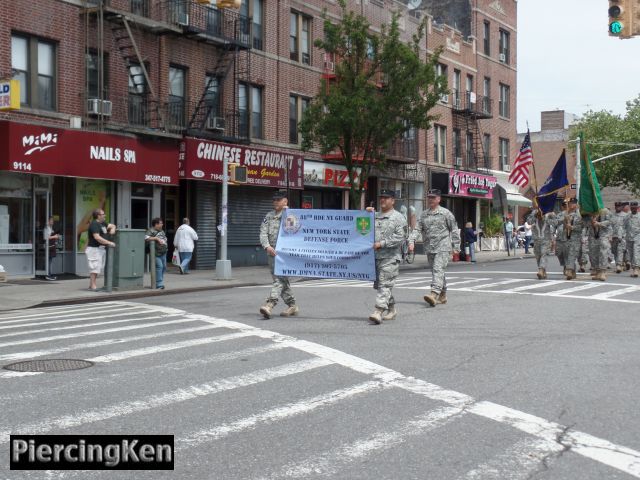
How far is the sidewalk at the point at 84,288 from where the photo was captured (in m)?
16.2

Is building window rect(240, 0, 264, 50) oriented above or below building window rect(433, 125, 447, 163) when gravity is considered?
above

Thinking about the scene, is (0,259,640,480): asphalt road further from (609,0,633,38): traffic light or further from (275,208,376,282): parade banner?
(609,0,633,38): traffic light

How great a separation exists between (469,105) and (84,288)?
2830 cm

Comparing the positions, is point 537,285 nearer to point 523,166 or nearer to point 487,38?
point 523,166

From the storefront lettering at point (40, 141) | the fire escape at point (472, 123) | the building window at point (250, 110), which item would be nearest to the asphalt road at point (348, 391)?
the storefront lettering at point (40, 141)

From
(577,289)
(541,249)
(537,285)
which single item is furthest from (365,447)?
(541,249)

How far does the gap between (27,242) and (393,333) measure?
13.8 m

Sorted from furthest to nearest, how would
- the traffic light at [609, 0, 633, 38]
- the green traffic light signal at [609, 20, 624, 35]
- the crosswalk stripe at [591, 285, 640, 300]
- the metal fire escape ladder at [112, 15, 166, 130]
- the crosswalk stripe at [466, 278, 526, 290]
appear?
the metal fire escape ladder at [112, 15, 166, 130]
the crosswalk stripe at [466, 278, 526, 290]
the crosswalk stripe at [591, 285, 640, 300]
the green traffic light signal at [609, 20, 624, 35]
the traffic light at [609, 0, 633, 38]

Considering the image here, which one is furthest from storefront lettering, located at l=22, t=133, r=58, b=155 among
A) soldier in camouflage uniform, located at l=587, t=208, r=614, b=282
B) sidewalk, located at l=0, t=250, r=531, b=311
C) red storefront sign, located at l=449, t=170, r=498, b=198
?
red storefront sign, located at l=449, t=170, r=498, b=198

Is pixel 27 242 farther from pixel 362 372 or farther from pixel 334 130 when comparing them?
pixel 362 372

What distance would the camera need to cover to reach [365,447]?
5230 millimetres

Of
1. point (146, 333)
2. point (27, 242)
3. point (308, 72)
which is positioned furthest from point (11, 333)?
point (308, 72)

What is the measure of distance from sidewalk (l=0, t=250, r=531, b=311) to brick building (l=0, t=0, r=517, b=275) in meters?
1.83

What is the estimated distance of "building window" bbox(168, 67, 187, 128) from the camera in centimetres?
2519
